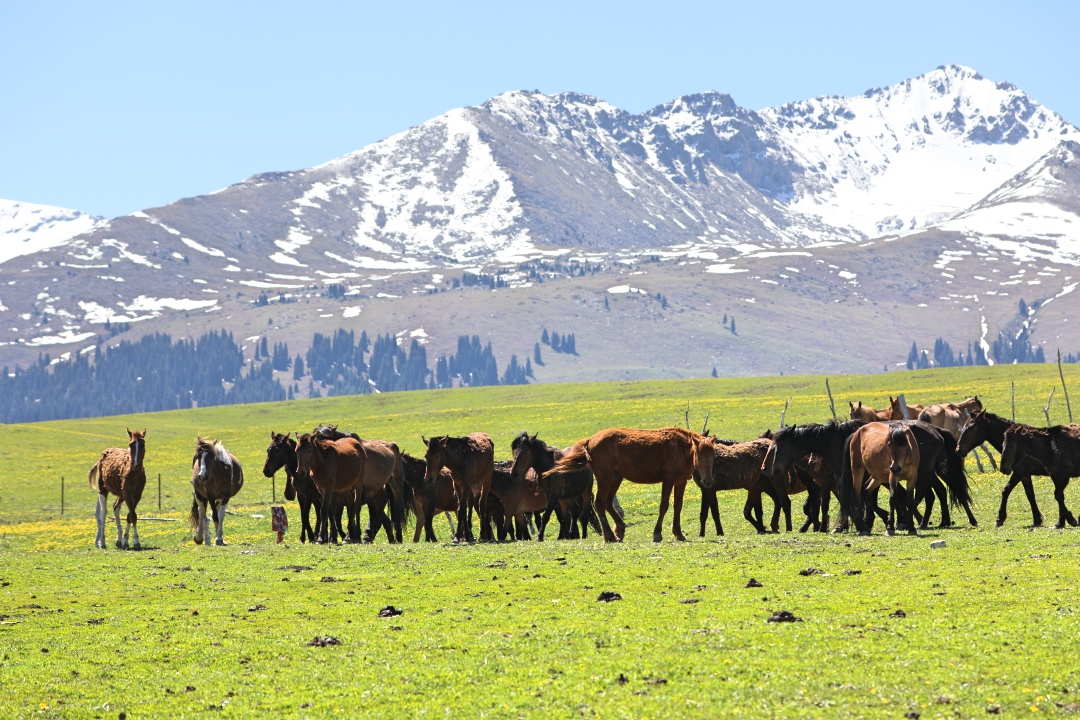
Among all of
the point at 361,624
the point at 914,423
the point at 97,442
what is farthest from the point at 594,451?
the point at 97,442

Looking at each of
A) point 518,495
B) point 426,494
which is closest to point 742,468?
point 518,495

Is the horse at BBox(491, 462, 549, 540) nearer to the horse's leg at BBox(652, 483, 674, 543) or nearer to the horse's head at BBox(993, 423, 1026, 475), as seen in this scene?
the horse's leg at BBox(652, 483, 674, 543)

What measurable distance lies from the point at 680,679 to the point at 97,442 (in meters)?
111

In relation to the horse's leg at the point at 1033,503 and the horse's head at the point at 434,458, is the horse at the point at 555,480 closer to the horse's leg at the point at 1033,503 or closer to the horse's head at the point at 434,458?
the horse's head at the point at 434,458

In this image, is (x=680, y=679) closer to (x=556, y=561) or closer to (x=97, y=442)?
(x=556, y=561)

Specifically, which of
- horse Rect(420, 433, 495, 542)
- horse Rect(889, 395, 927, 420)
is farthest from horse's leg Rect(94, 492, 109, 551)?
horse Rect(889, 395, 927, 420)

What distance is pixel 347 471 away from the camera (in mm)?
36406

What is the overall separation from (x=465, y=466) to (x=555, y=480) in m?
2.66

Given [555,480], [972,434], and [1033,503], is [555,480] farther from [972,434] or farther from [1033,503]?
[1033,503]

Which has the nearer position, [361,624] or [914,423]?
[361,624]

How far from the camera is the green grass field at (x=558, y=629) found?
47.1ft

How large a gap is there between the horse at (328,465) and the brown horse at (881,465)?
14.3m

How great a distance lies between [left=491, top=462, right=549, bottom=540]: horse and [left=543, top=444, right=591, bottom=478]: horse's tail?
11.4 feet

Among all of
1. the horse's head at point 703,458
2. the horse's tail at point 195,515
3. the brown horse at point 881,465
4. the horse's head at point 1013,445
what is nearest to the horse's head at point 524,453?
the horse's head at point 703,458
